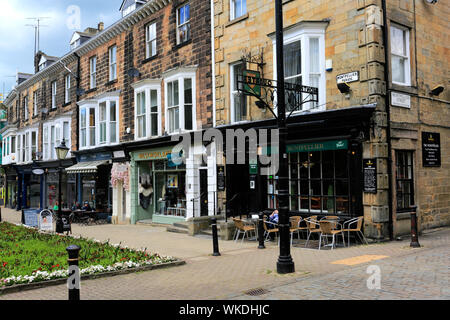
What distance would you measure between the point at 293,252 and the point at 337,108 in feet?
14.8

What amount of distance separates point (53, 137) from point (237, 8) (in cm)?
1965

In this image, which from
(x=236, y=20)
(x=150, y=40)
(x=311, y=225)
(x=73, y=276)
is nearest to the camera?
(x=73, y=276)

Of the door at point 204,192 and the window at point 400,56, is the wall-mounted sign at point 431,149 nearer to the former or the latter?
the window at point 400,56

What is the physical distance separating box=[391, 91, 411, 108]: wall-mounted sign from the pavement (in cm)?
406

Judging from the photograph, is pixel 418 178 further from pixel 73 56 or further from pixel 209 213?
pixel 73 56

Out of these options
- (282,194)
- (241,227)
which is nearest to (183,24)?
(241,227)

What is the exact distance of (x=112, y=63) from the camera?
77.3 feet

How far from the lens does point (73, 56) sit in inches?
1076

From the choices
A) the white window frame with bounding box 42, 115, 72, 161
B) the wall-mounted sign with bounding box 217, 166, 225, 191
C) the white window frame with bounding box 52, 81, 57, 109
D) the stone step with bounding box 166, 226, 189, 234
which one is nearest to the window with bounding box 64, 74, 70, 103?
the white window frame with bounding box 42, 115, 72, 161

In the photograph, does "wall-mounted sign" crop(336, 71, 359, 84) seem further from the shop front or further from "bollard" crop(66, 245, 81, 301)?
"bollard" crop(66, 245, 81, 301)

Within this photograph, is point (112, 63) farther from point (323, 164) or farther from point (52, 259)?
point (52, 259)

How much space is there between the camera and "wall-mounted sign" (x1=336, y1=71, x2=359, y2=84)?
1193cm

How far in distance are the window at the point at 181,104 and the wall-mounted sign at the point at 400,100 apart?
8.33m

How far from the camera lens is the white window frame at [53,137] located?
1112 inches
